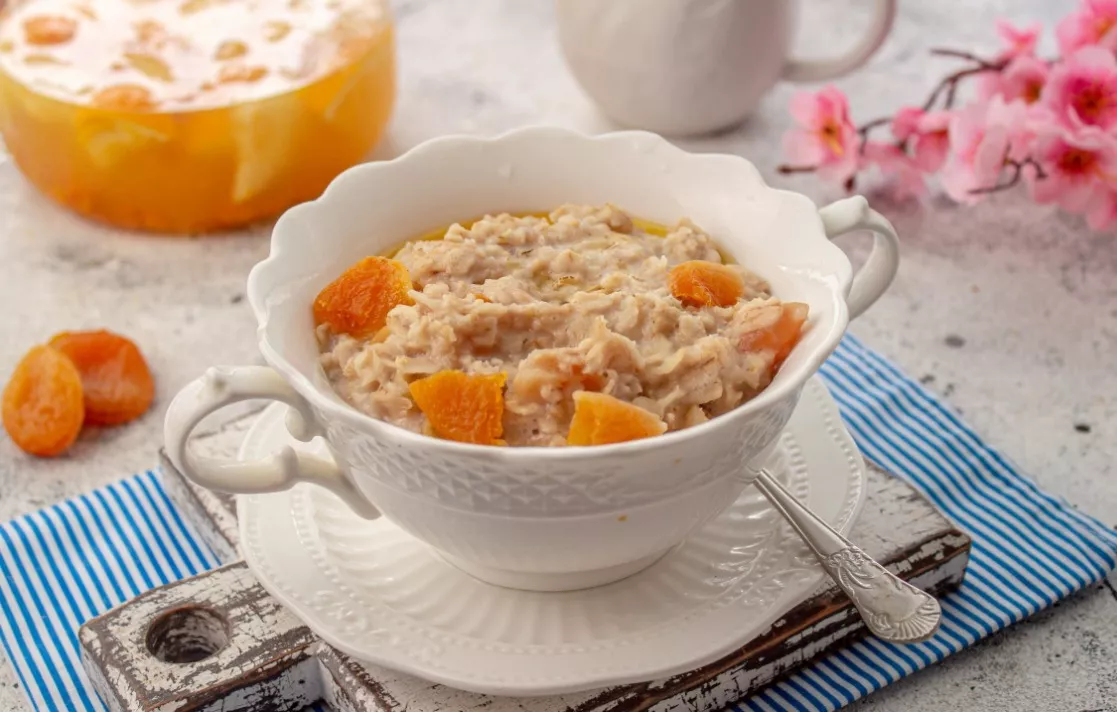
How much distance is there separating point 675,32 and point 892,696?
1.98m

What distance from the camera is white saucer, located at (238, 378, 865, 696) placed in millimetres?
1787

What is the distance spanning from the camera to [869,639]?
2100mm

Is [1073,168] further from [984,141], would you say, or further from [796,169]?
[796,169]

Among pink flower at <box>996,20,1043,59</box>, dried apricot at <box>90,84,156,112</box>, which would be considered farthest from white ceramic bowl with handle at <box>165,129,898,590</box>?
pink flower at <box>996,20,1043,59</box>

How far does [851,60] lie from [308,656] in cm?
244

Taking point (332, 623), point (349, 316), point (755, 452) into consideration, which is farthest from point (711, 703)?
point (349, 316)

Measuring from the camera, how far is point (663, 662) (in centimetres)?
178

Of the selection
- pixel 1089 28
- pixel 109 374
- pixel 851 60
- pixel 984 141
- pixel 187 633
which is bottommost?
pixel 109 374

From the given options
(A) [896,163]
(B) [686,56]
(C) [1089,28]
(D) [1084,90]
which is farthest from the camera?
(B) [686,56]

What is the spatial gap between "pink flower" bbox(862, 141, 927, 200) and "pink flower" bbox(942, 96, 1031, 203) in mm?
145

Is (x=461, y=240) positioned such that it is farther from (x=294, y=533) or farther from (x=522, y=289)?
(x=294, y=533)

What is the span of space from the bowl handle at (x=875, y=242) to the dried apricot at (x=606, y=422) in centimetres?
49

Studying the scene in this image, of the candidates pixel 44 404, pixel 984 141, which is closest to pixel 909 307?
pixel 984 141

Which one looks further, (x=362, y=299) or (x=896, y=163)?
(x=896, y=163)
